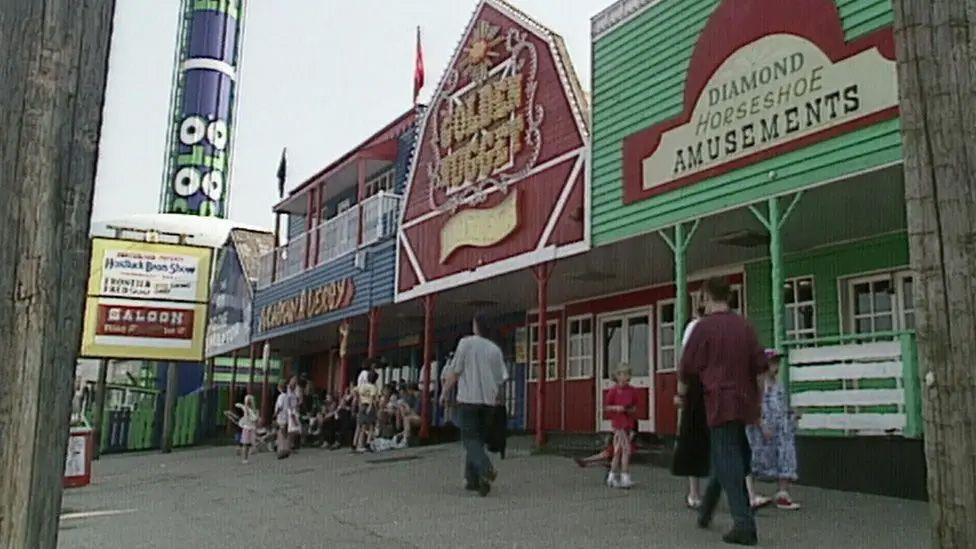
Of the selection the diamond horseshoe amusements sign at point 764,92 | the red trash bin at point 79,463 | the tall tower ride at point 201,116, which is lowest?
the red trash bin at point 79,463

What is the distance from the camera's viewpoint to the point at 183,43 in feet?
182

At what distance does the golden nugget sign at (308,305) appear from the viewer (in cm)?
2019

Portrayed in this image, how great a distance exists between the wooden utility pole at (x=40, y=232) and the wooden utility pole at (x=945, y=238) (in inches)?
77.3

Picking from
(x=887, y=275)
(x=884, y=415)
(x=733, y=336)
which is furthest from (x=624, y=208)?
(x=733, y=336)

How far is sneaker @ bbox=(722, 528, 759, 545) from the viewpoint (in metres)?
6.17

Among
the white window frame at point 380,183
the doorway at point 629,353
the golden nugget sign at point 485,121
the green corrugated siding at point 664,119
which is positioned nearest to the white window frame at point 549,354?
the doorway at point 629,353

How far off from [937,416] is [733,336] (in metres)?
4.07

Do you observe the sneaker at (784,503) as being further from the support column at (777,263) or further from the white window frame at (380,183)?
the white window frame at (380,183)

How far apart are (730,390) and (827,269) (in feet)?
22.1

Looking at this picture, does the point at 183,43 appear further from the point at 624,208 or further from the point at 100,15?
the point at 100,15

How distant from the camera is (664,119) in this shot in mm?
11609

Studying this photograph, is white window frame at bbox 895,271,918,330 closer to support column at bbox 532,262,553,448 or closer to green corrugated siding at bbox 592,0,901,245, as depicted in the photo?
green corrugated siding at bbox 592,0,901,245

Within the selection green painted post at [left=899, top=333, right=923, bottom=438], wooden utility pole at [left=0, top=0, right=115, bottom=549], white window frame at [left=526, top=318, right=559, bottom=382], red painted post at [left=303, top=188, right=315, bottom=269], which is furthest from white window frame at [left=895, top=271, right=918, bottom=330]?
red painted post at [left=303, top=188, right=315, bottom=269]

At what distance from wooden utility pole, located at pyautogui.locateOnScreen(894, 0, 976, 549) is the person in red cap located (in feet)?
19.0
